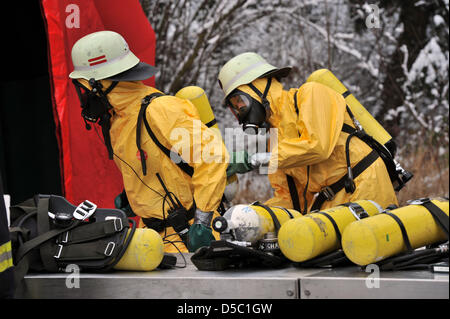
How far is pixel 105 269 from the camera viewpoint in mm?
2355

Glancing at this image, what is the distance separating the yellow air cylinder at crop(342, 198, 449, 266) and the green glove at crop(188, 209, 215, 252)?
956mm

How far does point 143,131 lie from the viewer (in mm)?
3195

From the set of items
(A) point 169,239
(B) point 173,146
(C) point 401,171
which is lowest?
(A) point 169,239

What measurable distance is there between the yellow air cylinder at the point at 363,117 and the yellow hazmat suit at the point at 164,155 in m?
0.87

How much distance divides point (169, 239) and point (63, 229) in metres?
0.93

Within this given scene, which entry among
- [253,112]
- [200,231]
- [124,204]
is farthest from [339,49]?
[200,231]

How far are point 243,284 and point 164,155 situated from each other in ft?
4.03

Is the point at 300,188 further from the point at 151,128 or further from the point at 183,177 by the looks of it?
the point at 151,128

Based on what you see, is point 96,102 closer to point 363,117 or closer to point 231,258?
point 231,258

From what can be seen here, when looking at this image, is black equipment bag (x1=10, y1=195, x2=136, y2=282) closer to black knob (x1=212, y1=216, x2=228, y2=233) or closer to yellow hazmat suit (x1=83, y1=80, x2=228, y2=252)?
black knob (x1=212, y1=216, x2=228, y2=233)

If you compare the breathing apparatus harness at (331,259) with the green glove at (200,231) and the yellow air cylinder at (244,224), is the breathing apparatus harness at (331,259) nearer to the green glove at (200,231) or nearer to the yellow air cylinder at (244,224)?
the yellow air cylinder at (244,224)

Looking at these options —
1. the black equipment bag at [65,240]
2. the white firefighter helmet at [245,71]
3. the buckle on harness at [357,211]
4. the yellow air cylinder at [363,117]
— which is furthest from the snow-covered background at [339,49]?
the black equipment bag at [65,240]

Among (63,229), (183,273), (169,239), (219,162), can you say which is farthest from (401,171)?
(63,229)

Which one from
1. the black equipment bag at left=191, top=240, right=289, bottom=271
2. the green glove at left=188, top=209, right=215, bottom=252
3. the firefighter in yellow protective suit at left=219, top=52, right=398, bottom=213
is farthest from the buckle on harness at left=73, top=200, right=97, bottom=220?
the firefighter in yellow protective suit at left=219, top=52, right=398, bottom=213
